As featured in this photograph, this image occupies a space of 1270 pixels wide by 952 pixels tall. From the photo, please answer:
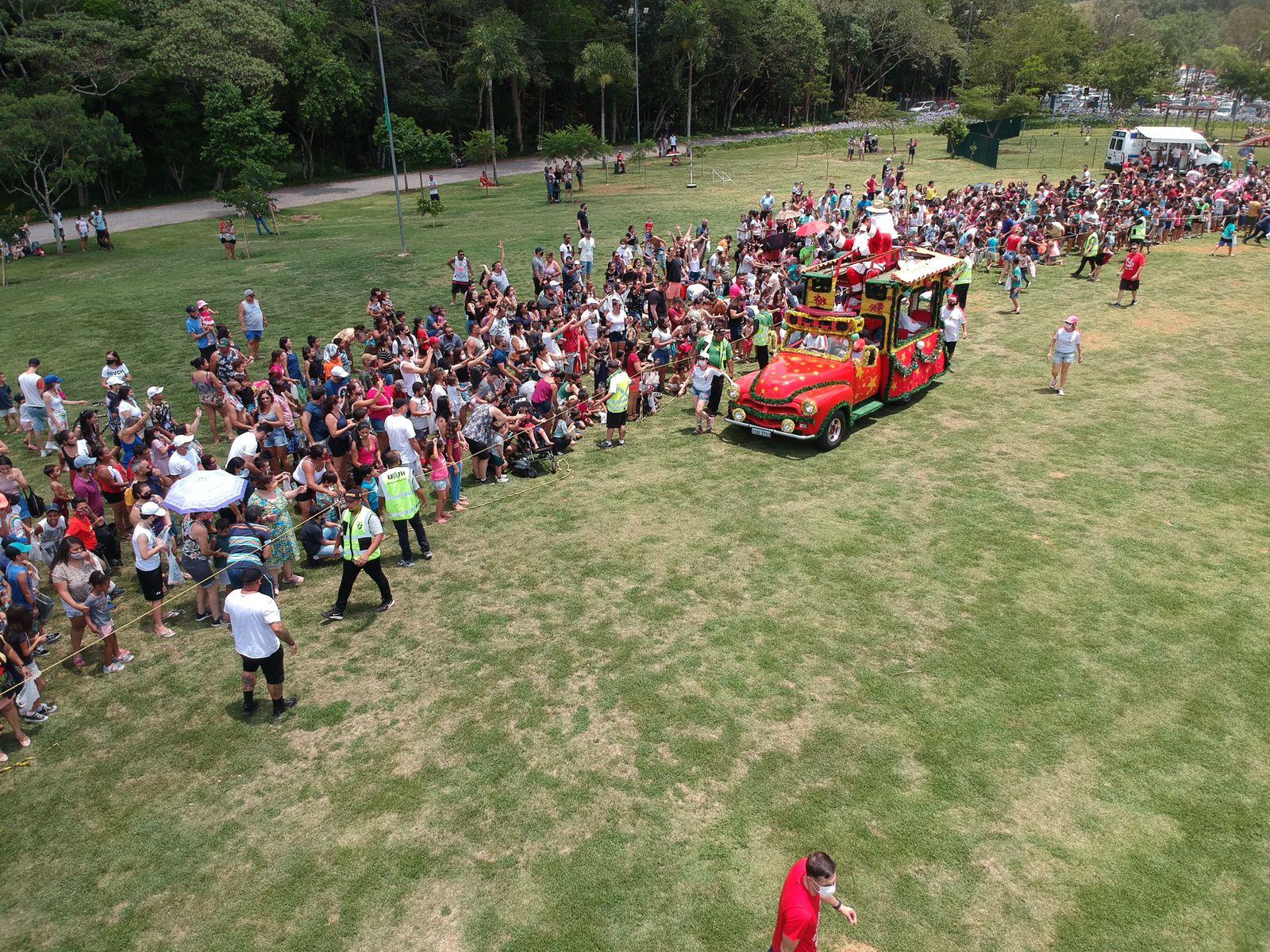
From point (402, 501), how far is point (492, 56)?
144ft

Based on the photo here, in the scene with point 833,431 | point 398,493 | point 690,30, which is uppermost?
point 690,30

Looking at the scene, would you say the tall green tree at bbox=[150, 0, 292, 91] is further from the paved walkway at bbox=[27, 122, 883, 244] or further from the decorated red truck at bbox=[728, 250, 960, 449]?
the decorated red truck at bbox=[728, 250, 960, 449]

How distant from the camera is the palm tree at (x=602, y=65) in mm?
53500

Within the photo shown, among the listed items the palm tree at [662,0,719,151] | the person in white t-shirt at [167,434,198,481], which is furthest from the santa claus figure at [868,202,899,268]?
the palm tree at [662,0,719,151]

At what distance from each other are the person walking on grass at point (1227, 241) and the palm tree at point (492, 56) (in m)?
32.5

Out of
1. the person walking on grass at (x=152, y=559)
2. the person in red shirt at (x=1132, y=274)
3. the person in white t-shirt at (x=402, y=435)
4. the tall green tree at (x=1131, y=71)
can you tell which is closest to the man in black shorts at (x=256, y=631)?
the person walking on grass at (x=152, y=559)

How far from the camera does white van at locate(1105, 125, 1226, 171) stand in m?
41.8

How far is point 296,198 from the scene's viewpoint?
145ft

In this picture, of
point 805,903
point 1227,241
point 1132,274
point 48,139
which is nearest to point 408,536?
point 805,903

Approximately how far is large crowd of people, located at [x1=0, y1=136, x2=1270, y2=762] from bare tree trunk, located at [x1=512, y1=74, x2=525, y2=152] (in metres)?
32.6

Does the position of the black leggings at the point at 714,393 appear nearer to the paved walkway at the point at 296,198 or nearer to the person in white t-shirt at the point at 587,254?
the person in white t-shirt at the point at 587,254

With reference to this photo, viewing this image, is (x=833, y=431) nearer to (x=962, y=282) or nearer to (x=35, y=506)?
(x=962, y=282)

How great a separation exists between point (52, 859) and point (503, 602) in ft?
17.2

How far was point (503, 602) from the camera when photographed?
10.9 m
